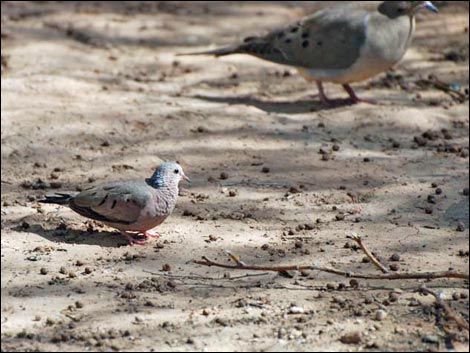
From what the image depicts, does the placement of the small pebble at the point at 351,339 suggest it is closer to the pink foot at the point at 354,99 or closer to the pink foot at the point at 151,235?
the pink foot at the point at 151,235

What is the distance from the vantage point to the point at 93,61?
8.35 meters

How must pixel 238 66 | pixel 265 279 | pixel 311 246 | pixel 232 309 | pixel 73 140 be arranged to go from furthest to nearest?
1. pixel 238 66
2. pixel 73 140
3. pixel 311 246
4. pixel 265 279
5. pixel 232 309

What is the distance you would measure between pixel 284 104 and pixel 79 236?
2.82 meters

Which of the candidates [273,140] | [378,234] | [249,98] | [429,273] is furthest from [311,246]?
[249,98]

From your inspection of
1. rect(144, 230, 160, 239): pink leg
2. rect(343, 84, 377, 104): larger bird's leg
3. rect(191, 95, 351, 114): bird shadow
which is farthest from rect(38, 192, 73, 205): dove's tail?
rect(343, 84, 377, 104): larger bird's leg

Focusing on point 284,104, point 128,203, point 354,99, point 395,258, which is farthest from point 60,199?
point 354,99

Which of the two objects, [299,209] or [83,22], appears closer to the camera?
[299,209]

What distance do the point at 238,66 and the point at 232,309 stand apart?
14.1 feet

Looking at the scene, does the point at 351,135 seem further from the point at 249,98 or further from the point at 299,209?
the point at 299,209

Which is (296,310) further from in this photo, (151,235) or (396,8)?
(396,8)

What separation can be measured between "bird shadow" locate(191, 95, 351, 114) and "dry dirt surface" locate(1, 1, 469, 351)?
3cm

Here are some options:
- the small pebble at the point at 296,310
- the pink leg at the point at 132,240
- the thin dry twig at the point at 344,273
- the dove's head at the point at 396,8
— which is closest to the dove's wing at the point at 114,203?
the pink leg at the point at 132,240

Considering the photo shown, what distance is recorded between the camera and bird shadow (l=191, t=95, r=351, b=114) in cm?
781

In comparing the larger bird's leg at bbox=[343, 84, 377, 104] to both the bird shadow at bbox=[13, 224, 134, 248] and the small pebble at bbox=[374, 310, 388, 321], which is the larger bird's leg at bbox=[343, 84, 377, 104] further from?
the small pebble at bbox=[374, 310, 388, 321]
